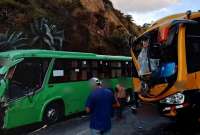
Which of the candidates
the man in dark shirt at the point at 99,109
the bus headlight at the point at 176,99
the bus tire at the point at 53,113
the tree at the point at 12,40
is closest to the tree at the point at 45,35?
the tree at the point at 12,40

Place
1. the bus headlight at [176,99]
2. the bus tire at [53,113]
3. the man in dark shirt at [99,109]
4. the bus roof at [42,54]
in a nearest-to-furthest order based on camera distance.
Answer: the man in dark shirt at [99,109] → the bus headlight at [176,99] → the bus roof at [42,54] → the bus tire at [53,113]

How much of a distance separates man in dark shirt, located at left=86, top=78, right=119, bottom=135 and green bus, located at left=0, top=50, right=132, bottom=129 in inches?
220

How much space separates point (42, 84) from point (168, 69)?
5.05 m

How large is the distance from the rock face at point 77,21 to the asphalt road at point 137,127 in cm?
1421

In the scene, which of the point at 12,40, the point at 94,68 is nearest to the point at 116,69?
the point at 94,68

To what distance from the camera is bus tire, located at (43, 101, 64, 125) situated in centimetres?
1631

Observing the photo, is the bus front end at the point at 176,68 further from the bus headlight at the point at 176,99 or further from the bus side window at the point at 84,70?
the bus side window at the point at 84,70

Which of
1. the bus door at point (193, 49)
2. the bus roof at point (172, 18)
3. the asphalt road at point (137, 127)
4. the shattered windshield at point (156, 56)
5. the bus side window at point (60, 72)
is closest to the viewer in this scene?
the bus door at point (193, 49)

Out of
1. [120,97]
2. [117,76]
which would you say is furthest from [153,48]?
[117,76]

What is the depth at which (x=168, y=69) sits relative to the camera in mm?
13023

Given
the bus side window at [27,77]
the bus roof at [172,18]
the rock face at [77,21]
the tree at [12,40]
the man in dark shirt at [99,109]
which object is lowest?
the man in dark shirt at [99,109]

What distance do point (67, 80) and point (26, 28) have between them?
13306 millimetres

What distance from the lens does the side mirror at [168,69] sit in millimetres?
12898

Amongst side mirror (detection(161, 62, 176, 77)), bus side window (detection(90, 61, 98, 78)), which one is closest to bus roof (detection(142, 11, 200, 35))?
side mirror (detection(161, 62, 176, 77))
